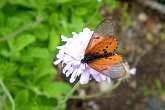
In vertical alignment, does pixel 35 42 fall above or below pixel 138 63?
below

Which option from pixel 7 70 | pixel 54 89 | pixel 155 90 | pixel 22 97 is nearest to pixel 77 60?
pixel 22 97

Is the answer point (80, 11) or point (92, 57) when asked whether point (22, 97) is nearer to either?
point (80, 11)

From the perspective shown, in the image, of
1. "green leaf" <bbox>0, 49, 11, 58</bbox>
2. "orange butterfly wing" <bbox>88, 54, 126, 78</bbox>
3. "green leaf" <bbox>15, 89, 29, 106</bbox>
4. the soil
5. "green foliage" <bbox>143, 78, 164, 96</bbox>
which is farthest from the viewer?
"green foliage" <bbox>143, 78, 164, 96</bbox>

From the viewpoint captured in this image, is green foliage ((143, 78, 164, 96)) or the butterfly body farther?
green foliage ((143, 78, 164, 96))

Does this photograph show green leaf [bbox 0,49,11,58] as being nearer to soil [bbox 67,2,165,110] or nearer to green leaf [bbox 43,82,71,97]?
green leaf [bbox 43,82,71,97]

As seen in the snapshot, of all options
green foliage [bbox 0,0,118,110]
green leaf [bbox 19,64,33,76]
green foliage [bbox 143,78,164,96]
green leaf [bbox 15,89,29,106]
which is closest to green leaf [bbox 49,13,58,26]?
green foliage [bbox 0,0,118,110]

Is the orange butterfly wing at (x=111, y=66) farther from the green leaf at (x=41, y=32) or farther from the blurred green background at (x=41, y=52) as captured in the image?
the green leaf at (x=41, y=32)

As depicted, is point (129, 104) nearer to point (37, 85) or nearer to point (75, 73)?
point (37, 85)
